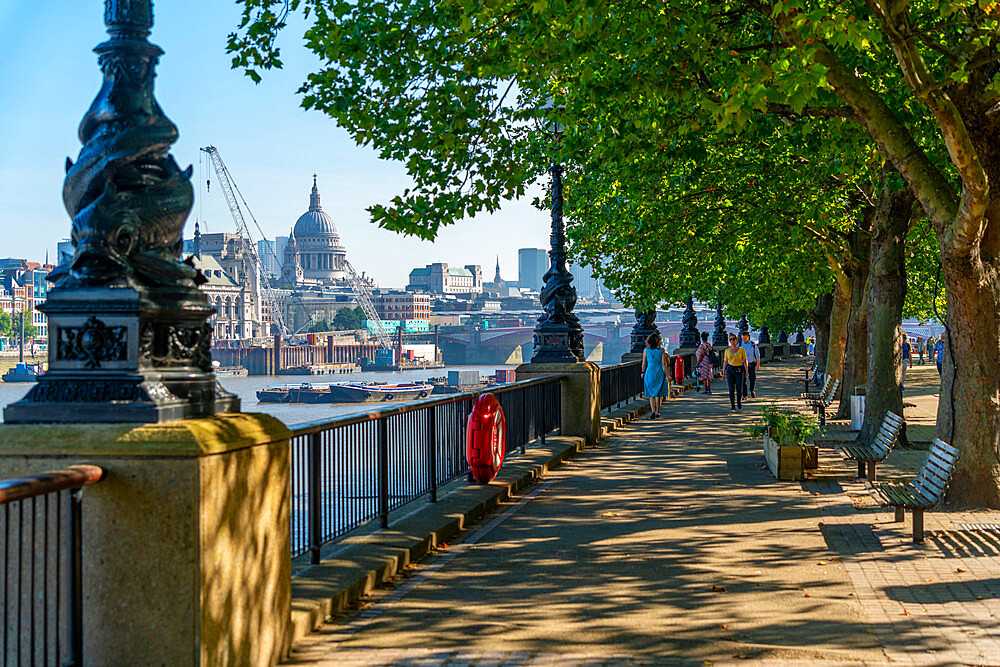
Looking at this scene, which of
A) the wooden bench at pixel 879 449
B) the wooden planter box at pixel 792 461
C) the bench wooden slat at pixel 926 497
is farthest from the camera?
the wooden planter box at pixel 792 461

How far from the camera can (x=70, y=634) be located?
490 cm

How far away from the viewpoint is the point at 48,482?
4516 millimetres

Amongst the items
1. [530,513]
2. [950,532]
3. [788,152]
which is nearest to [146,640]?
[530,513]

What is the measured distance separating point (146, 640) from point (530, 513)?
21.0 ft

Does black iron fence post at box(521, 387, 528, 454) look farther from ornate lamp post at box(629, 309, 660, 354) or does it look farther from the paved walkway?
ornate lamp post at box(629, 309, 660, 354)

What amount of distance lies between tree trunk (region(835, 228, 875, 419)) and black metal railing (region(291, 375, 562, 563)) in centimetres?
1152

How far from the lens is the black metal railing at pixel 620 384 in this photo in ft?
77.7

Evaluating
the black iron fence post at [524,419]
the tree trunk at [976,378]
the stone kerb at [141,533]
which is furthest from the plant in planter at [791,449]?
the stone kerb at [141,533]

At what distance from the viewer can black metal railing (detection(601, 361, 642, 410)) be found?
2367cm

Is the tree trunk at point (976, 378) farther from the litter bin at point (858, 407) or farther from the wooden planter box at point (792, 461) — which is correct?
the litter bin at point (858, 407)

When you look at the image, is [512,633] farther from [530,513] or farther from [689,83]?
[689,83]

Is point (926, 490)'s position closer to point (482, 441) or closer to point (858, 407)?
point (482, 441)

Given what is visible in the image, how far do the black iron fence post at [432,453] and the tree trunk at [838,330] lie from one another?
19.2m

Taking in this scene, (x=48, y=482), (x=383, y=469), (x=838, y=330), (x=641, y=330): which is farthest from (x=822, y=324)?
(x=48, y=482)
